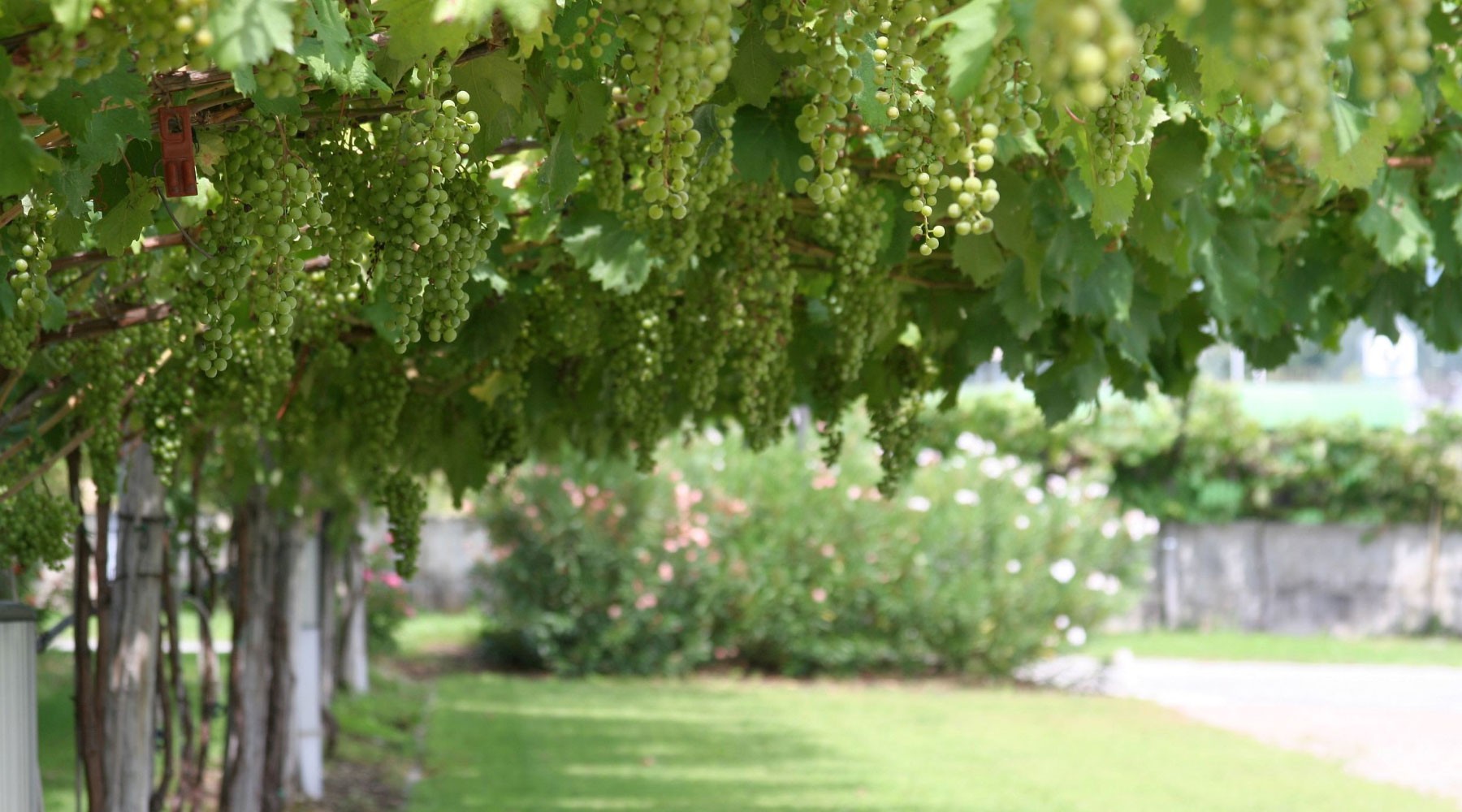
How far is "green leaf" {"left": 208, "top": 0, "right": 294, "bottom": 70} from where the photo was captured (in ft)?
3.59

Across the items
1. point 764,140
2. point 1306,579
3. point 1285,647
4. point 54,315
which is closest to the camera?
point 764,140

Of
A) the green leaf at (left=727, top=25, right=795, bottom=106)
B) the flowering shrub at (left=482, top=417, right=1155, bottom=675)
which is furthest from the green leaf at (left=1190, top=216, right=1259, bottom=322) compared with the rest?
the flowering shrub at (left=482, top=417, right=1155, bottom=675)

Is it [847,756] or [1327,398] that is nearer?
[847,756]

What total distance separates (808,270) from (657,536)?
30.8 ft

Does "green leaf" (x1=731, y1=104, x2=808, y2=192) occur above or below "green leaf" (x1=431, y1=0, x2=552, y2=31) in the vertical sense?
above

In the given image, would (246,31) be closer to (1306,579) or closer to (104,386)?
(104,386)

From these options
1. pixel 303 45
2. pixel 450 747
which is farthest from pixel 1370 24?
pixel 450 747

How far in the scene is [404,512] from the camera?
395 cm

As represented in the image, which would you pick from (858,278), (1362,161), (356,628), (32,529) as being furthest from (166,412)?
(356,628)

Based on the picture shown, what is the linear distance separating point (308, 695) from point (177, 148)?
5.76m

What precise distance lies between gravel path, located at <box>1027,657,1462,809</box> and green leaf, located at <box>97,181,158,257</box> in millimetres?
7616

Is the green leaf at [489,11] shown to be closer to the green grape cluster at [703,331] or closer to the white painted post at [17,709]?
the green grape cluster at [703,331]

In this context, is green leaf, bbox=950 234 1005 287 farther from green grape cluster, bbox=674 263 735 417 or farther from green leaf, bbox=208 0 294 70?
green leaf, bbox=208 0 294 70

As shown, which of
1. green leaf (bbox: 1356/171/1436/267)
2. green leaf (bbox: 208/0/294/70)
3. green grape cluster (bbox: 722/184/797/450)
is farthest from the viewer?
green leaf (bbox: 1356/171/1436/267)
